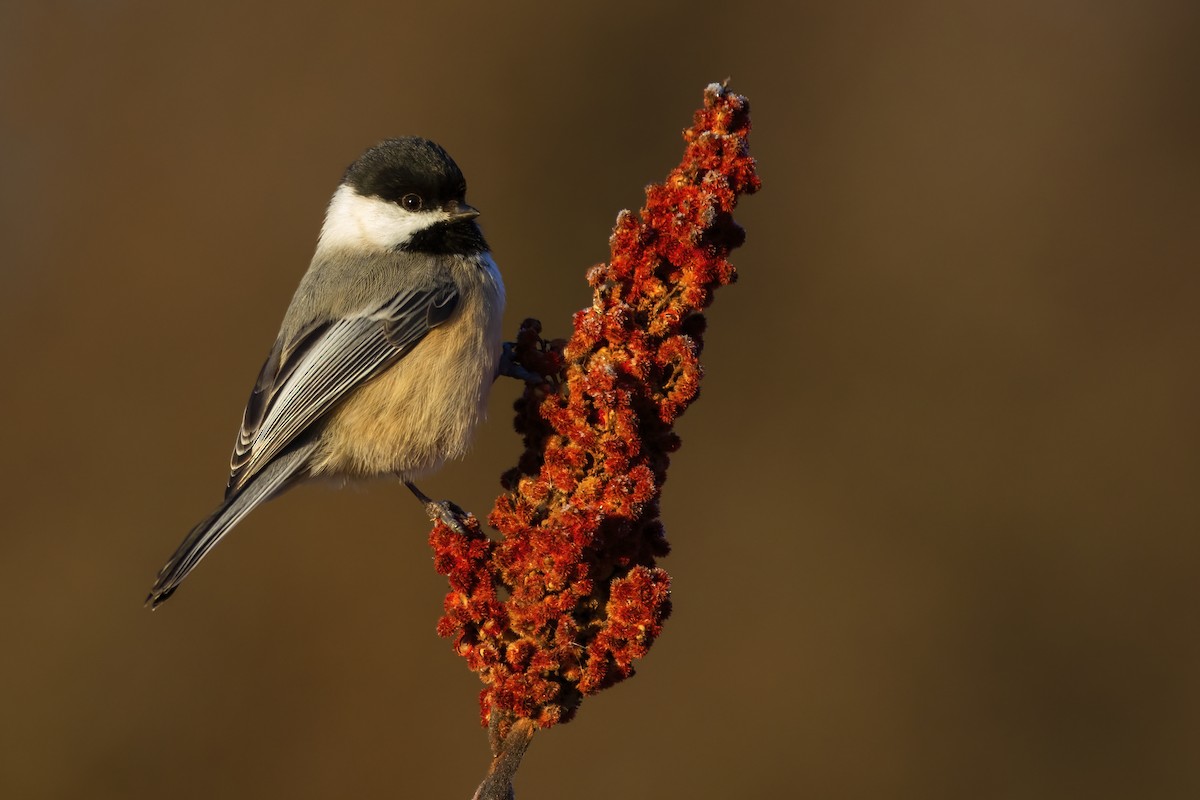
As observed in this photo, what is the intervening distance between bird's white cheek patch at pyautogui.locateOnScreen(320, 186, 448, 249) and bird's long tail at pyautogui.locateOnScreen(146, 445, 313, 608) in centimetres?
70

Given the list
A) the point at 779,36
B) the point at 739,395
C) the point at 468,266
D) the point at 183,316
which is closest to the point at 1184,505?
the point at 739,395

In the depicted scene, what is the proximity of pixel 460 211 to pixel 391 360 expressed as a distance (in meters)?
0.49

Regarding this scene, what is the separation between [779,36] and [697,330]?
3593 mm

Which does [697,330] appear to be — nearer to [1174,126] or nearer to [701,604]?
[701,604]

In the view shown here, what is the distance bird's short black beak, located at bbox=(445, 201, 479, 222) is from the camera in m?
3.45

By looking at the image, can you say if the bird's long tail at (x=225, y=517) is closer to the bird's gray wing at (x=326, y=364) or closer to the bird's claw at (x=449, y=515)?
the bird's gray wing at (x=326, y=364)

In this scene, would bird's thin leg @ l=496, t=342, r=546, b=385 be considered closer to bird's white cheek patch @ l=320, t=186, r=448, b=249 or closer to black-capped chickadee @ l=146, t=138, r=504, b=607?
black-capped chickadee @ l=146, t=138, r=504, b=607

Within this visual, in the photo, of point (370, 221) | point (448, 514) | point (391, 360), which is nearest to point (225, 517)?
point (391, 360)

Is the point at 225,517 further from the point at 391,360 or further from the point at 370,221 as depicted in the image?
the point at 370,221

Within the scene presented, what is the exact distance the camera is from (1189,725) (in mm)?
5102

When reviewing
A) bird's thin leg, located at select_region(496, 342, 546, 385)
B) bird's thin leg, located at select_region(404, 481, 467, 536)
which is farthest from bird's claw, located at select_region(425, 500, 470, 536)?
bird's thin leg, located at select_region(496, 342, 546, 385)

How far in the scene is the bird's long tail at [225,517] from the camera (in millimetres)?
2992

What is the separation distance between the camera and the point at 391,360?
3.42 meters

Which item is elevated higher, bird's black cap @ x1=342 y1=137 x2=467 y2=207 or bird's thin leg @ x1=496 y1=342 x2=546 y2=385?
bird's black cap @ x1=342 y1=137 x2=467 y2=207
